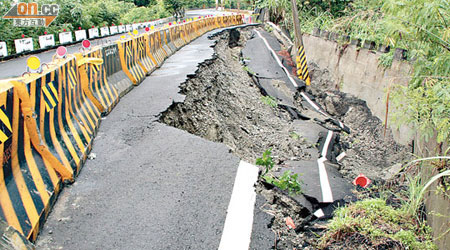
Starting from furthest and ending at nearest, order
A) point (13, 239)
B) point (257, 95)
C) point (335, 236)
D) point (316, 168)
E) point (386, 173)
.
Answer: point (257, 95), point (386, 173), point (316, 168), point (335, 236), point (13, 239)

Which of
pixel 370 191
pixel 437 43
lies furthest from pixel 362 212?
pixel 437 43

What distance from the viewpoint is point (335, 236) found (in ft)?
13.1

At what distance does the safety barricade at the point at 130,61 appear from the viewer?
813cm

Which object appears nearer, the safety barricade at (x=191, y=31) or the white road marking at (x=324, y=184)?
the white road marking at (x=324, y=184)

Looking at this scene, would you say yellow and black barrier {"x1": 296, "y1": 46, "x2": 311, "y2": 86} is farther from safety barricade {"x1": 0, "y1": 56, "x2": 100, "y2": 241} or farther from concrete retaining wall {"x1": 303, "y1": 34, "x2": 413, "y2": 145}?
safety barricade {"x1": 0, "y1": 56, "x2": 100, "y2": 241}

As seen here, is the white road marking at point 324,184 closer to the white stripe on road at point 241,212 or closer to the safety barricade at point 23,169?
the white stripe on road at point 241,212

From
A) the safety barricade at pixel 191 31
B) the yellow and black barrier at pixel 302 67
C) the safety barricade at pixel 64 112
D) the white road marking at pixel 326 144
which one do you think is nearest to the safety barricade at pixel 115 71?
the safety barricade at pixel 64 112

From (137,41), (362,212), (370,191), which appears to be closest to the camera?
(362,212)

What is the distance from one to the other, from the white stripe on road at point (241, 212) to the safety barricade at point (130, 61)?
15.7ft

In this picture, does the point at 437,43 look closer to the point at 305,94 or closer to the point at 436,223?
the point at 436,223

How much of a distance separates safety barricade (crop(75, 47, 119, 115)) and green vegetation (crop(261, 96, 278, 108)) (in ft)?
18.9

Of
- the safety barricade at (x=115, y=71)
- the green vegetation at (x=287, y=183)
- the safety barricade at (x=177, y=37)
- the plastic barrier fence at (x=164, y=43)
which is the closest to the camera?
the green vegetation at (x=287, y=183)

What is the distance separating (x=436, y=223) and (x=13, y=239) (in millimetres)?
4299

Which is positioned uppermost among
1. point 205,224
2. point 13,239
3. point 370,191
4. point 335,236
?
point 13,239
